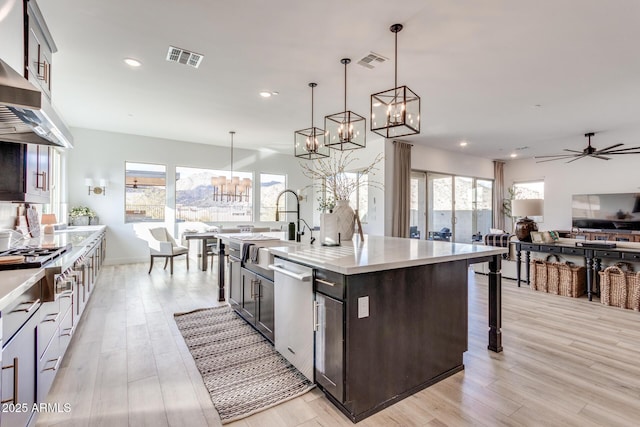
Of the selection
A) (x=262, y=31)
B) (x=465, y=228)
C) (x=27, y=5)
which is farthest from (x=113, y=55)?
(x=465, y=228)

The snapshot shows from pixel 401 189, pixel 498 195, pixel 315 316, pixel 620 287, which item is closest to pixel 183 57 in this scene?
pixel 315 316

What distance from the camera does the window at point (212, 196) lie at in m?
7.47

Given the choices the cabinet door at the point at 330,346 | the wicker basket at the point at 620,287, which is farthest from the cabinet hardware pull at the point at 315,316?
the wicker basket at the point at 620,287

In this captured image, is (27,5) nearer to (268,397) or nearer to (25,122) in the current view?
(25,122)

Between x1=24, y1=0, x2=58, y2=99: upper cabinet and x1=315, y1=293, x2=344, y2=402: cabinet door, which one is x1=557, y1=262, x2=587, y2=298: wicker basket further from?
x1=24, y1=0, x2=58, y2=99: upper cabinet

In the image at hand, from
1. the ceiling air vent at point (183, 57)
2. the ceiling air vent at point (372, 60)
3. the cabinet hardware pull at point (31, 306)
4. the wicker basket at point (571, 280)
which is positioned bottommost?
the wicker basket at point (571, 280)

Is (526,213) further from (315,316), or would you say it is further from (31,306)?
(31,306)

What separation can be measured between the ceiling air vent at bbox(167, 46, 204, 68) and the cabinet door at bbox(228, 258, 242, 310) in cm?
224

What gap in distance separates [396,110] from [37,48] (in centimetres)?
311

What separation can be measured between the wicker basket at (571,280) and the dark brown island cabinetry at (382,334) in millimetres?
3328

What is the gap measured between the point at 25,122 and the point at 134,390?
1.86 m

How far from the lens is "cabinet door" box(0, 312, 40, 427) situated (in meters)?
1.23

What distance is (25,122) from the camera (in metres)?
1.87

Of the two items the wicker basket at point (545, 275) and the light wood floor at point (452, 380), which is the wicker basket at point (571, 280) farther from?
the light wood floor at point (452, 380)
